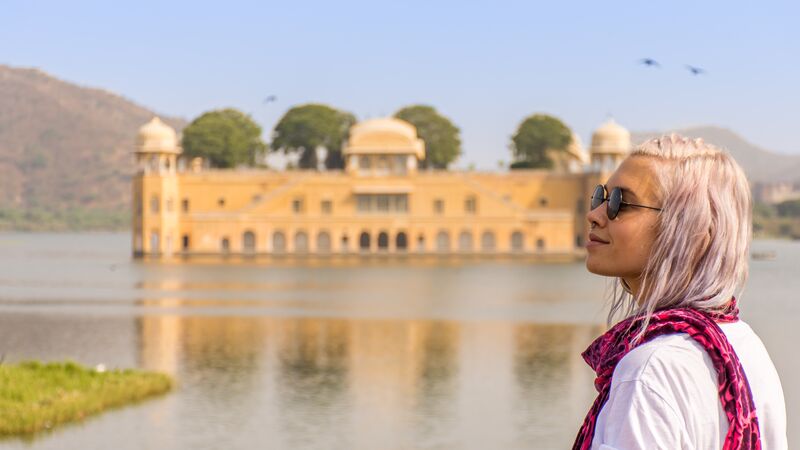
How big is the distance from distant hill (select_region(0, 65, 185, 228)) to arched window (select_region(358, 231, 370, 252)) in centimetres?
8483

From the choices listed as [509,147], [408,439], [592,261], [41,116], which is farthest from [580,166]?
[41,116]

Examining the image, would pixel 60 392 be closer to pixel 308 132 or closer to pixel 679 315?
pixel 679 315

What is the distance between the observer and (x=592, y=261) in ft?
6.86

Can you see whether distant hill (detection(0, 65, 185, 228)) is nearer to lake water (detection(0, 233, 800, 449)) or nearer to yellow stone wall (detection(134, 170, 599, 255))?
yellow stone wall (detection(134, 170, 599, 255))

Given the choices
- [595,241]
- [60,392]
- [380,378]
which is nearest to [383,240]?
[380,378]

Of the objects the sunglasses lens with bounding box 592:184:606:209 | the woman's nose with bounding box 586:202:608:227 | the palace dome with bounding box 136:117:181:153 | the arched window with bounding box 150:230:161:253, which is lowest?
the arched window with bounding box 150:230:161:253

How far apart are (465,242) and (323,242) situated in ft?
21.8

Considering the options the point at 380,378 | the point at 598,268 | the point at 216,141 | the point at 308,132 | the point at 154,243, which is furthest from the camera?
the point at 308,132

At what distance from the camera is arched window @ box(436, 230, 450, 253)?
182 ft

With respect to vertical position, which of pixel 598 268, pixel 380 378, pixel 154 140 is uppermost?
pixel 154 140

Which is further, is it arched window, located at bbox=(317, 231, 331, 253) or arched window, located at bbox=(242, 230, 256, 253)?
arched window, located at bbox=(317, 231, 331, 253)

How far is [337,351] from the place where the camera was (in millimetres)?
18781

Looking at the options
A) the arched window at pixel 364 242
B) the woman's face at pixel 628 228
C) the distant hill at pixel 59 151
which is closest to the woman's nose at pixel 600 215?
the woman's face at pixel 628 228

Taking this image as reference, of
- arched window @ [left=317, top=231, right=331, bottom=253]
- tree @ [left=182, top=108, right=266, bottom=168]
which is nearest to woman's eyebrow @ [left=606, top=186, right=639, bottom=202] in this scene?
arched window @ [left=317, top=231, right=331, bottom=253]
